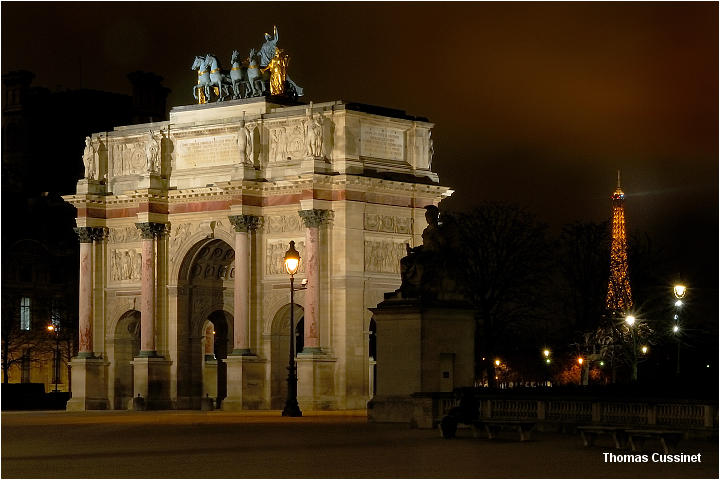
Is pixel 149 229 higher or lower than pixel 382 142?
lower

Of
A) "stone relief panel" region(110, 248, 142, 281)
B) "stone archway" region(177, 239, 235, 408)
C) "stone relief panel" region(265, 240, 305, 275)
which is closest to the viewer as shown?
"stone relief panel" region(265, 240, 305, 275)

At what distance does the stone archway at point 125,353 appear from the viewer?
271 ft

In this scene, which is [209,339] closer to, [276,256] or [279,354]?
[279,354]

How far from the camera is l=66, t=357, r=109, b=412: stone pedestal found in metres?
80.9

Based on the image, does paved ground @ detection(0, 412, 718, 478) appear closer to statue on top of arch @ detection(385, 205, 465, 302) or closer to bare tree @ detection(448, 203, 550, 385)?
statue on top of arch @ detection(385, 205, 465, 302)

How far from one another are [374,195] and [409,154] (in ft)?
8.93

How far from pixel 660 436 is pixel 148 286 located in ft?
163

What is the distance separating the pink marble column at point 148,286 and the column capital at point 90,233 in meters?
2.97

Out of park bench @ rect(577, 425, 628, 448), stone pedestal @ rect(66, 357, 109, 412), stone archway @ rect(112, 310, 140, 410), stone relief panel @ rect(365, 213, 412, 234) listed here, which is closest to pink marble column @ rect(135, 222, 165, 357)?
stone archway @ rect(112, 310, 140, 410)

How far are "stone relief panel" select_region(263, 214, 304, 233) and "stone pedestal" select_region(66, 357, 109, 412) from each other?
35.4 ft

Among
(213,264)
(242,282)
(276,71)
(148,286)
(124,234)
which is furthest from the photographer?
(124,234)

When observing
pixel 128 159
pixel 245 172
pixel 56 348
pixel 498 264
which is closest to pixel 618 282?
pixel 498 264

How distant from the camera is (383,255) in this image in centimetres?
7706

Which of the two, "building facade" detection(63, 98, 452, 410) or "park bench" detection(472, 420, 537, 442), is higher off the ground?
"building facade" detection(63, 98, 452, 410)
